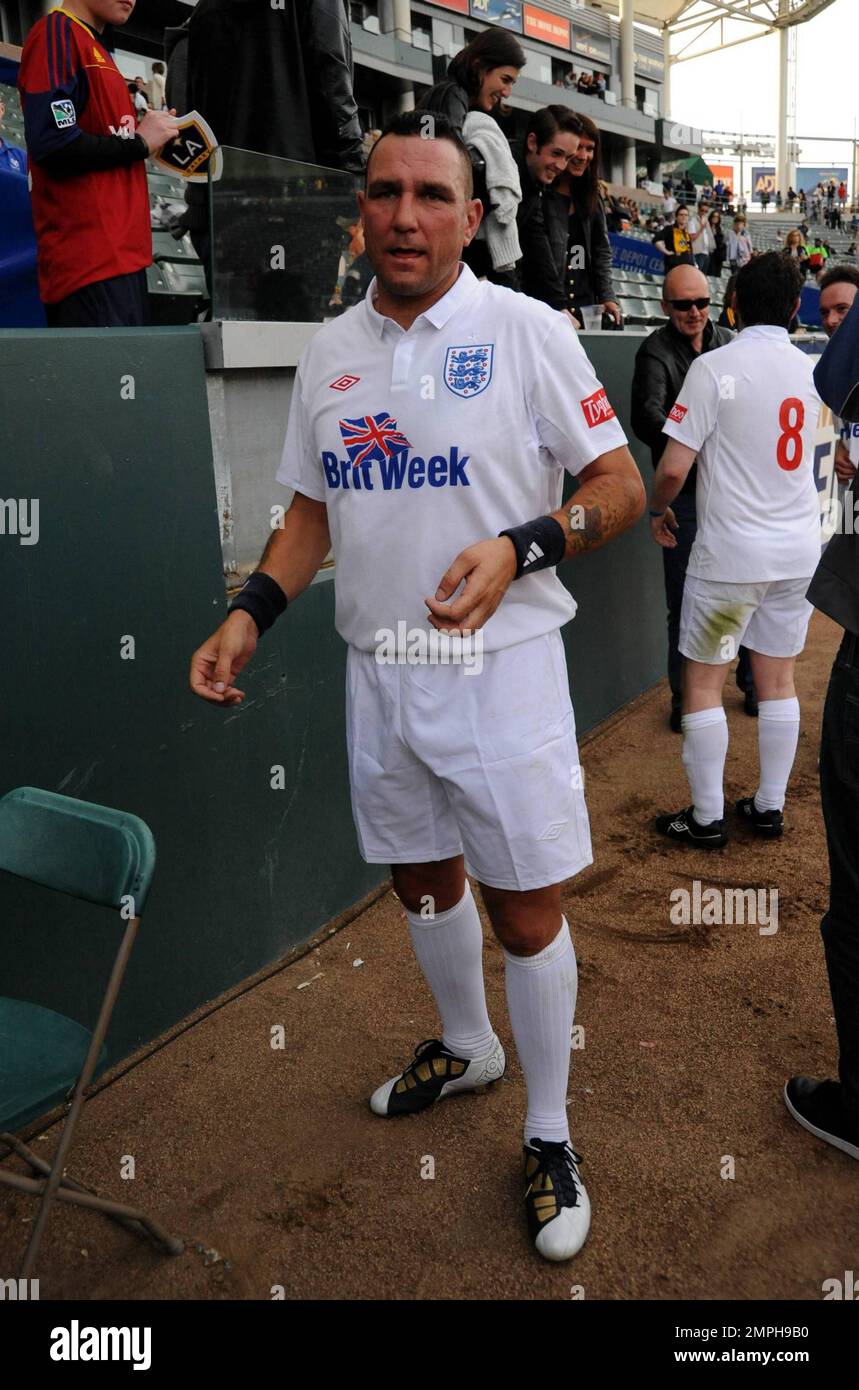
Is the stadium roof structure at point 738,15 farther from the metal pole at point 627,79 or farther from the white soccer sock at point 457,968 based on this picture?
the white soccer sock at point 457,968

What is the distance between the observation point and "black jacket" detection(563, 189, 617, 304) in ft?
19.1

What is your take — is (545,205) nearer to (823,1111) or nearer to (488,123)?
(488,123)

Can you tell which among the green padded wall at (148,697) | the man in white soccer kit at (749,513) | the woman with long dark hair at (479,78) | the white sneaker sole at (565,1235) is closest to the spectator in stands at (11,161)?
the green padded wall at (148,697)

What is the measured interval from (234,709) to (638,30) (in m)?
54.0

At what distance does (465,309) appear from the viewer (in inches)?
89.1

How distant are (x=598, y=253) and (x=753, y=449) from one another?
2279mm

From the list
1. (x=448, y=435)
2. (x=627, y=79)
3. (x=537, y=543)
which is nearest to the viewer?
(x=537, y=543)

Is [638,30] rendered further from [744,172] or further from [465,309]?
[465,309]

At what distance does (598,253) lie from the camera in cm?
600

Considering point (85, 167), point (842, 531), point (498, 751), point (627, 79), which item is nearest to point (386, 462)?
point (498, 751)

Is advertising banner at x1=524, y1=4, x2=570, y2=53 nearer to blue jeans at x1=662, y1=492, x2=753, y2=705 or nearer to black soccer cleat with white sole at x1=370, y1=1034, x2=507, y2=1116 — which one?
blue jeans at x1=662, y1=492, x2=753, y2=705

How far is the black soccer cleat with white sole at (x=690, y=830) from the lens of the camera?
4.59 metres

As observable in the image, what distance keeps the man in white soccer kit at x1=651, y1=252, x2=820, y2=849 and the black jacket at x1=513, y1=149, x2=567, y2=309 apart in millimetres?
1384

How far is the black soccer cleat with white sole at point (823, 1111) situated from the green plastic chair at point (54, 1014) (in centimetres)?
159
